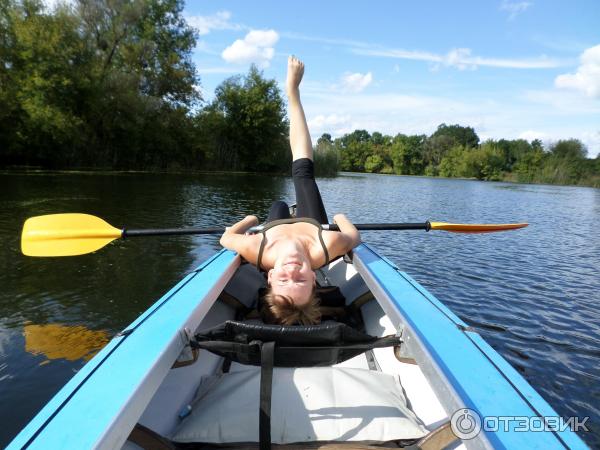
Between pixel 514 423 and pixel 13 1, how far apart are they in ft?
88.9

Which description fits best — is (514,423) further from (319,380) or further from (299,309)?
(299,309)

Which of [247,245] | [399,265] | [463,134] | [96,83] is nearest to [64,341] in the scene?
[247,245]

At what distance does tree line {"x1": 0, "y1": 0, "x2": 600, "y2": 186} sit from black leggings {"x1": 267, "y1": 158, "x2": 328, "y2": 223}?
19985mm

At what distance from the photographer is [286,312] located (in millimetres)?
2186

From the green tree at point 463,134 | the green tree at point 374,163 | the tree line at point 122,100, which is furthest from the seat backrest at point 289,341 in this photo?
the green tree at point 463,134

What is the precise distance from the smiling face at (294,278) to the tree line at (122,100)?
71.5 feet

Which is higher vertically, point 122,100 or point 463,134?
point 463,134

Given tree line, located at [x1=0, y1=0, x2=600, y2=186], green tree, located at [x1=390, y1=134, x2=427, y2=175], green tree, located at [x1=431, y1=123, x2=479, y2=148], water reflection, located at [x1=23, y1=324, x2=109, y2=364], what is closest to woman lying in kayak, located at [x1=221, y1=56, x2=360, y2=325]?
water reflection, located at [x1=23, y1=324, x2=109, y2=364]

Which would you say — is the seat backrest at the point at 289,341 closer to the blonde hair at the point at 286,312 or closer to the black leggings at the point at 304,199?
the blonde hair at the point at 286,312

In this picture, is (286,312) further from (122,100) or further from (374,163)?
(374,163)

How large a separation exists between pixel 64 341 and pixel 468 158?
70.0 m

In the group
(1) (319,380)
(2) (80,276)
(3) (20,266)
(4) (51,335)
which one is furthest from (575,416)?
(3) (20,266)

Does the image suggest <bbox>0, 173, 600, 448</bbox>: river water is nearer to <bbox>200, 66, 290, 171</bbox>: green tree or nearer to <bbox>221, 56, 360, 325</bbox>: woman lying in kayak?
<bbox>221, 56, 360, 325</bbox>: woman lying in kayak

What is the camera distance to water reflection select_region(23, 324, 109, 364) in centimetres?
327
